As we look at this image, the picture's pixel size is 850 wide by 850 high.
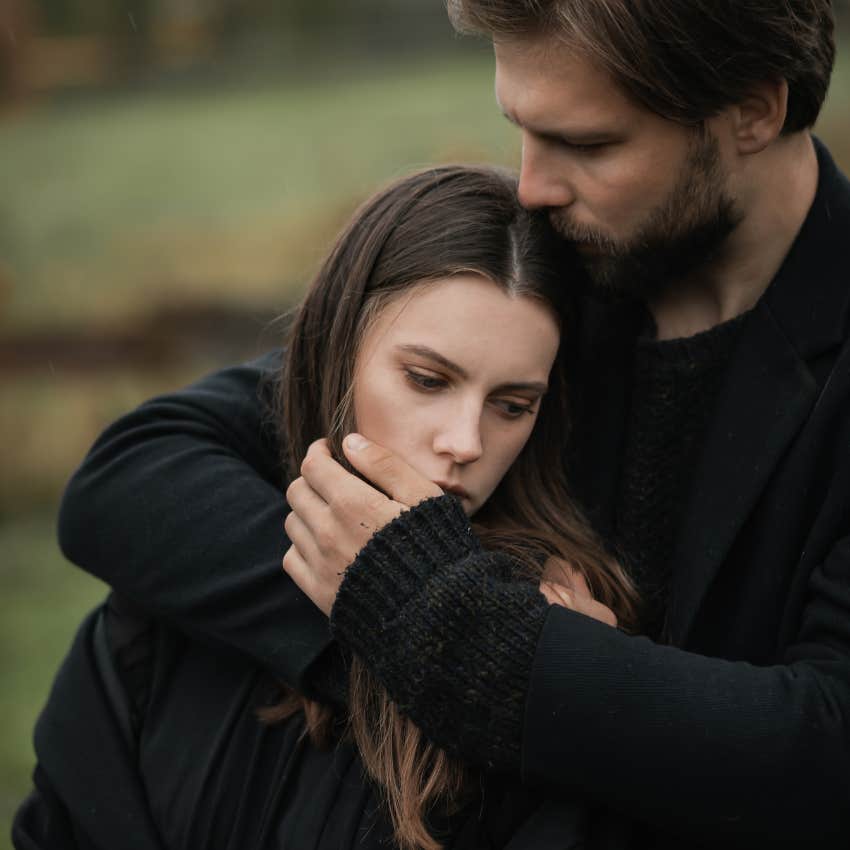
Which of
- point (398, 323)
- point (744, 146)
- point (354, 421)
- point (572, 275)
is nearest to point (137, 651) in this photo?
point (354, 421)

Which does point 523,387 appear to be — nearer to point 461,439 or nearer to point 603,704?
point 461,439

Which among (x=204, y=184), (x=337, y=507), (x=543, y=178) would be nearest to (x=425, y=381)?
(x=337, y=507)

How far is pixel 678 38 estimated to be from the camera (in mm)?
2217

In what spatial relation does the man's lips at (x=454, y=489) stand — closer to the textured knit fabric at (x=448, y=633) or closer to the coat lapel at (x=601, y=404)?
the textured knit fabric at (x=448, y=633)

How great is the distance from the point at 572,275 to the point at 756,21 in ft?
1.92

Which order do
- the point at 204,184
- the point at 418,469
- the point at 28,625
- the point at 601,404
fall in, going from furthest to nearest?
the point at 204,184
the point at 28,625
the point at 601,404
the point at 418,469

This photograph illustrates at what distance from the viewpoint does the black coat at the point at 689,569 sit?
183 cm

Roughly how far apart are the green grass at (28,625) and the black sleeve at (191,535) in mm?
2256

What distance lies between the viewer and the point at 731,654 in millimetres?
2258

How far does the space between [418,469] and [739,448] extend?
63 centimetres

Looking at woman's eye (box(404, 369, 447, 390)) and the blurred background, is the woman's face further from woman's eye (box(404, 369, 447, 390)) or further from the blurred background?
the blurred background

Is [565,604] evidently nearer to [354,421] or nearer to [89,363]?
[354,421]

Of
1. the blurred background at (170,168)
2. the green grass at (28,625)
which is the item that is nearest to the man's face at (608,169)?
the green grass at (28,625)

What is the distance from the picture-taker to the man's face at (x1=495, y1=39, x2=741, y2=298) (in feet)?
7.26
